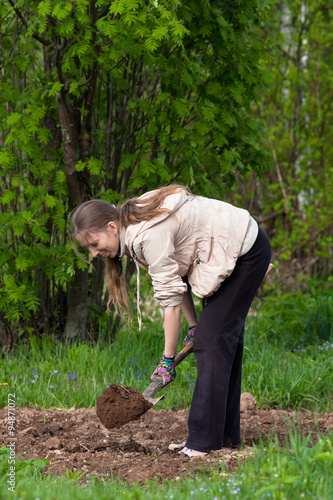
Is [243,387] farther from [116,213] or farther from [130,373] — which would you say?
[116,213]

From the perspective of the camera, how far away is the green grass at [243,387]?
7.71 feet

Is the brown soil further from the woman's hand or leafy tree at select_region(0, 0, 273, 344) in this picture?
leafy tree at select_region(0, 0, 273, 344)

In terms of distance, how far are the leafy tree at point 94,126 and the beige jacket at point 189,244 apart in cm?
153

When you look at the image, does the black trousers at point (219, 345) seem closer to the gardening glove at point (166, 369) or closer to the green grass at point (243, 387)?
the gardening glove at point (166, 369)

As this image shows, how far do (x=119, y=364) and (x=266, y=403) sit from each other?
111 cm

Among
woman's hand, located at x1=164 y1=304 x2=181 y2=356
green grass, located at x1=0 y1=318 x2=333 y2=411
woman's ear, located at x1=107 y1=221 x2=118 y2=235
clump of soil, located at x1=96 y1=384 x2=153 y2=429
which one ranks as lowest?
green grass, located at x1=0 y1=318 x2=333 y2=411

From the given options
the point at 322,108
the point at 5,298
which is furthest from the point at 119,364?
the point at 322,108

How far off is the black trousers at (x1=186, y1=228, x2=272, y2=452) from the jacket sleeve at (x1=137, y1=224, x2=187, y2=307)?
29 cm

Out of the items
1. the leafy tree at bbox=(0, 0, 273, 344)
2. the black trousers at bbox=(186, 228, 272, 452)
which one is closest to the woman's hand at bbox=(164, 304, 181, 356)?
the black trousers at bbox=(186, 228, 272, 452)

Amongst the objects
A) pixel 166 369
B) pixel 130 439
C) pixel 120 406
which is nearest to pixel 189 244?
pixel 166 369

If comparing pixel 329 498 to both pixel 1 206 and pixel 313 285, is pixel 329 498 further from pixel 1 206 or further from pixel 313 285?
pixel 313 285

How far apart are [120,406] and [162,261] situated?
829 mm

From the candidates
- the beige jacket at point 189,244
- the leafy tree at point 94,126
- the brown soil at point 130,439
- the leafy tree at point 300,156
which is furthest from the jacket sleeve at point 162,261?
the leafy tree at point 300,156

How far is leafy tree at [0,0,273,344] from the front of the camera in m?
4.50
